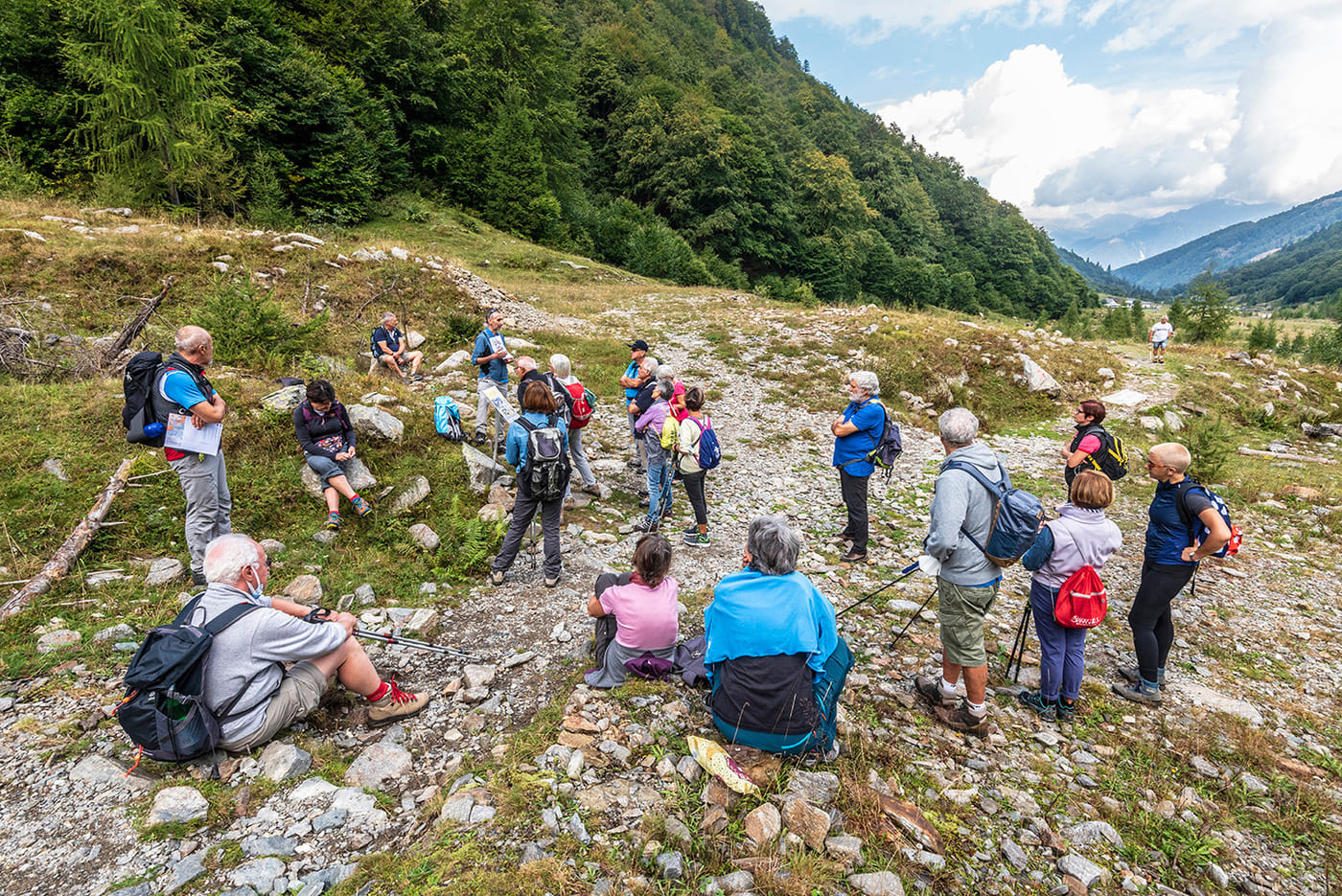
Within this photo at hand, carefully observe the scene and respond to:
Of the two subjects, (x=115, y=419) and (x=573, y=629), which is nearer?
(x=573, y=629)

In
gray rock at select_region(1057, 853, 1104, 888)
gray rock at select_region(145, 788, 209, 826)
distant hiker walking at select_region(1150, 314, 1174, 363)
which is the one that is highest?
distant hiker walking at select_region(1150, 314, 1174, 363)

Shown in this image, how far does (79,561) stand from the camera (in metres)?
5.86

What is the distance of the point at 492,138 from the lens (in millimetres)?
37000

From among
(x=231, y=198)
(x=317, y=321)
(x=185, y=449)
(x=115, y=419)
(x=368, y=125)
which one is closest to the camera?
(x=185, y=449)

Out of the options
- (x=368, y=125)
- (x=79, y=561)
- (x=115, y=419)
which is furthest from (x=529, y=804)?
(x=368, y=125)

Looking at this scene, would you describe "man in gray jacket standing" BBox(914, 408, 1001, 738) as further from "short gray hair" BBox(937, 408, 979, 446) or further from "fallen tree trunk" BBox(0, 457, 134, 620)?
"fallen tree trunk" BBox(0, 457, 134, 620)

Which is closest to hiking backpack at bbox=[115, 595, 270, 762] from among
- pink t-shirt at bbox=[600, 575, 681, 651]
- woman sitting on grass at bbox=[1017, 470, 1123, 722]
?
pink t-shirt at bbox=[600, 575, 681, 651]

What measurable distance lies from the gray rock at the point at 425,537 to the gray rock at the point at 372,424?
193cm

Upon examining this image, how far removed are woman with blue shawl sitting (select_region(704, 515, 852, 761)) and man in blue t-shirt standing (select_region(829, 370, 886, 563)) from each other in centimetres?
414

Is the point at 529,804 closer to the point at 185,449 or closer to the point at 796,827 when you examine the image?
the point at 796,827

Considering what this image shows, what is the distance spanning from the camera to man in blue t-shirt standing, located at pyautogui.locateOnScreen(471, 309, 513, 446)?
974cm

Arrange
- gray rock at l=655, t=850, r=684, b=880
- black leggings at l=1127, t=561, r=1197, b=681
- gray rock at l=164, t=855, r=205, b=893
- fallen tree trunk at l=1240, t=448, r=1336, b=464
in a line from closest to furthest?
gray rock at l=164, t=855, r=205, b=893 → gray rock at l=655, t=850, r=684, b=880 → black leggings at l=1127, t=561, r=1197, b=681 → fallen tree trunk at l=1240, t=448, r=1336, b=464

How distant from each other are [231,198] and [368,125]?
44.0ft

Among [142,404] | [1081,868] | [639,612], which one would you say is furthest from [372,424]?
[1081,868]
